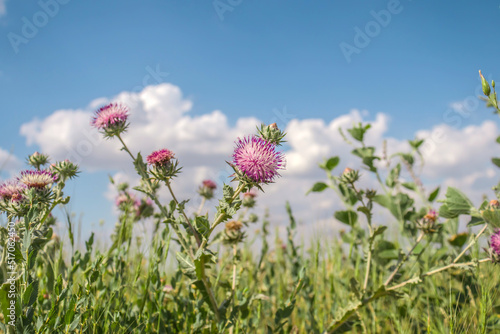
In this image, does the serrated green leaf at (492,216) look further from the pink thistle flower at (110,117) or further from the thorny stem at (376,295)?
the pink thistle flower at (110,117)

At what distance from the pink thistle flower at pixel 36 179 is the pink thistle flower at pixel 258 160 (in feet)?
4.47

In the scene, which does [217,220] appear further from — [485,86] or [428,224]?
[428,224]

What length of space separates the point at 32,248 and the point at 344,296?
10.2ft

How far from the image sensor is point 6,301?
203 cm

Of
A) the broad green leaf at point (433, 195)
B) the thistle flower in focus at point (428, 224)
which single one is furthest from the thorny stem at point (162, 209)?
the broad green leaf at point (433, 195)

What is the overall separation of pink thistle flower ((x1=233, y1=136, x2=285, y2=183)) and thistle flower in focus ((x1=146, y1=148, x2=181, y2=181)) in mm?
473

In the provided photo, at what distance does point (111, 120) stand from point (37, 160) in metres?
0.86

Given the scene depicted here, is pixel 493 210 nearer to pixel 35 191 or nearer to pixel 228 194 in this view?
pixel 228 194

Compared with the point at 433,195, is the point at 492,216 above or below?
below

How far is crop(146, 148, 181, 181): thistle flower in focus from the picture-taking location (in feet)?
8.63

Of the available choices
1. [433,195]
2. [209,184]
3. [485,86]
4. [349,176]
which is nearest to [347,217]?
[349,176]

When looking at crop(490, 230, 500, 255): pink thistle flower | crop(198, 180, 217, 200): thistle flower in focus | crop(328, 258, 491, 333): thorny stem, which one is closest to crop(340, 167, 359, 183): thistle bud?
crop(328, 258, 491, 333): thorny stem

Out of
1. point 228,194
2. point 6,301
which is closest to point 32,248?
point 6,301

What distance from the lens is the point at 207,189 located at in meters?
4.53
